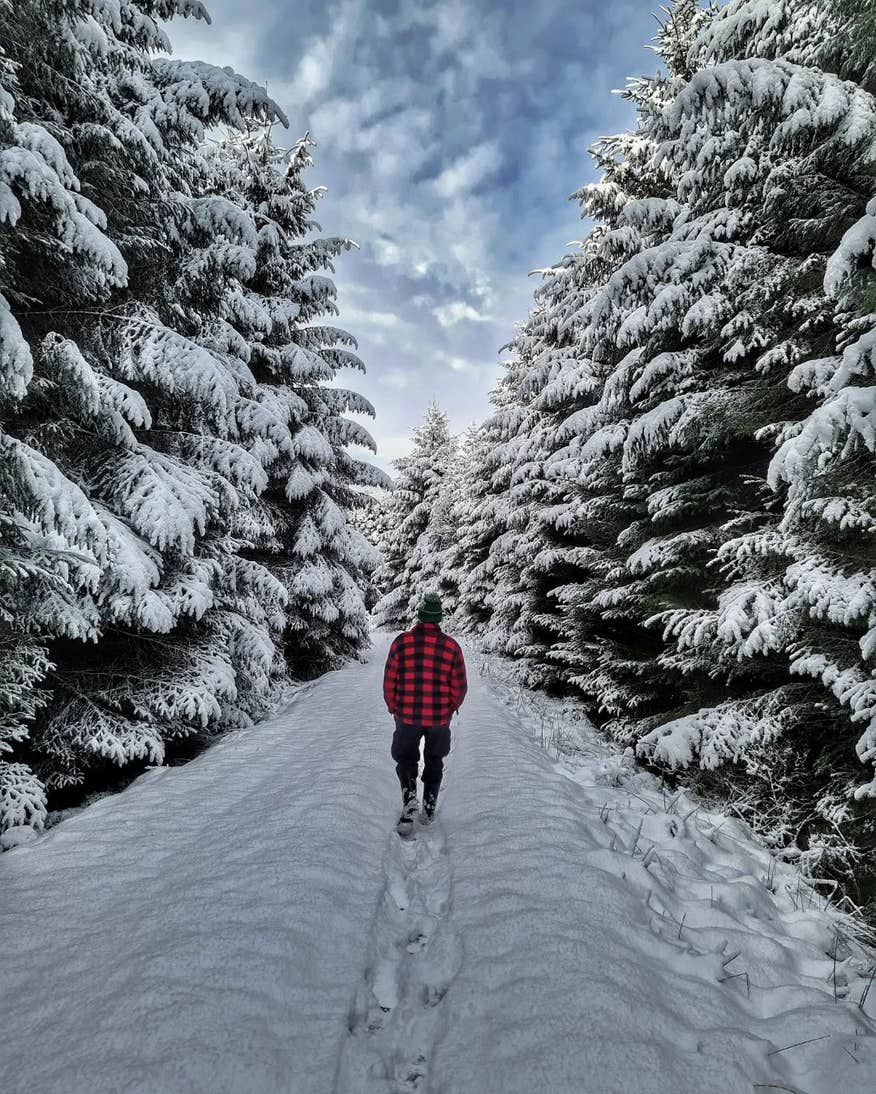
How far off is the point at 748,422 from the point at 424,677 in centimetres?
497

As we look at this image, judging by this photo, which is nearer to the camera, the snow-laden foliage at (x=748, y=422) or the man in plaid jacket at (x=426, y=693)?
the snow-laden foliage at (x=748, y=422)

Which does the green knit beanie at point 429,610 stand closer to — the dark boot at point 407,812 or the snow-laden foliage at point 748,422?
the dark boot at point 407,812

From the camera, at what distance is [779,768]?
538cm

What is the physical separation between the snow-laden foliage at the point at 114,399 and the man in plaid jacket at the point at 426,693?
8.59 feet

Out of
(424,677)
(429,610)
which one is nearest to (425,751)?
(424,677)

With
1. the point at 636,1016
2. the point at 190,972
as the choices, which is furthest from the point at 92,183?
the point at 636,1016

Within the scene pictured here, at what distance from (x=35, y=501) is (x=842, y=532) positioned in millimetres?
7118

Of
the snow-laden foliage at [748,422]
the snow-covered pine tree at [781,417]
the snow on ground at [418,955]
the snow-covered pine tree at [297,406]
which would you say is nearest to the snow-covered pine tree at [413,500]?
the snow-covered pine tree at [297,406]

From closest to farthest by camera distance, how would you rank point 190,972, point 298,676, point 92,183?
point 190,972, point 92,183, point 298,676

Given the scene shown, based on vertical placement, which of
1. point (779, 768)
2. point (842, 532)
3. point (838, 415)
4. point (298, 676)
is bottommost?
point (298, 676)

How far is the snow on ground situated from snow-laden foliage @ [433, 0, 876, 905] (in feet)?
4.18

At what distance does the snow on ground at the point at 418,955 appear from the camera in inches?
85.7

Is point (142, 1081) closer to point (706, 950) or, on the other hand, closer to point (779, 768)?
point (706, 950)

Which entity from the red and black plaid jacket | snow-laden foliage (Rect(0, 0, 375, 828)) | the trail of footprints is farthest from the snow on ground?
snow-laden foliage (Rect(0, 0, 375, 828))
